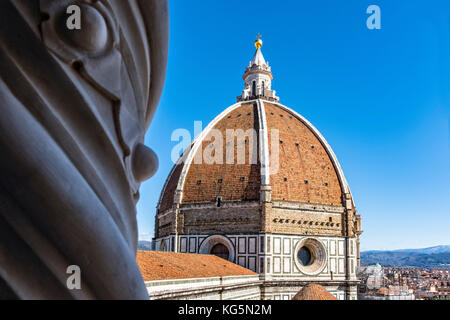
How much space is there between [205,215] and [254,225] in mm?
3093

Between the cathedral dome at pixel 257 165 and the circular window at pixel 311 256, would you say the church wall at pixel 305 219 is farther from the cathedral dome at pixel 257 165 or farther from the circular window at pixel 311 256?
the circular window at pixel 311 256

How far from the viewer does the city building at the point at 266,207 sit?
25.5m

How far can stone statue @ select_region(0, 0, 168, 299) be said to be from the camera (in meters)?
0.79

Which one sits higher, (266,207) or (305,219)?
(266,207)

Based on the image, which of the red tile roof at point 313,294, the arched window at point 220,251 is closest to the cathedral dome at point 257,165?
the arched window at point 220,251

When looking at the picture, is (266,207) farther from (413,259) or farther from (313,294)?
(413,259)

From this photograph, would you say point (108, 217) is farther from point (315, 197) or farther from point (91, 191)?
point (315, 197)

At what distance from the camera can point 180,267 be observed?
1719 cm

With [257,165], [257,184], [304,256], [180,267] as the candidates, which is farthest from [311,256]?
[180,267]

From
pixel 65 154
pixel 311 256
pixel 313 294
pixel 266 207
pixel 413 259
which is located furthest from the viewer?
pixel 413 259

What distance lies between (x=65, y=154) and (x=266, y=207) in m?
25.1
